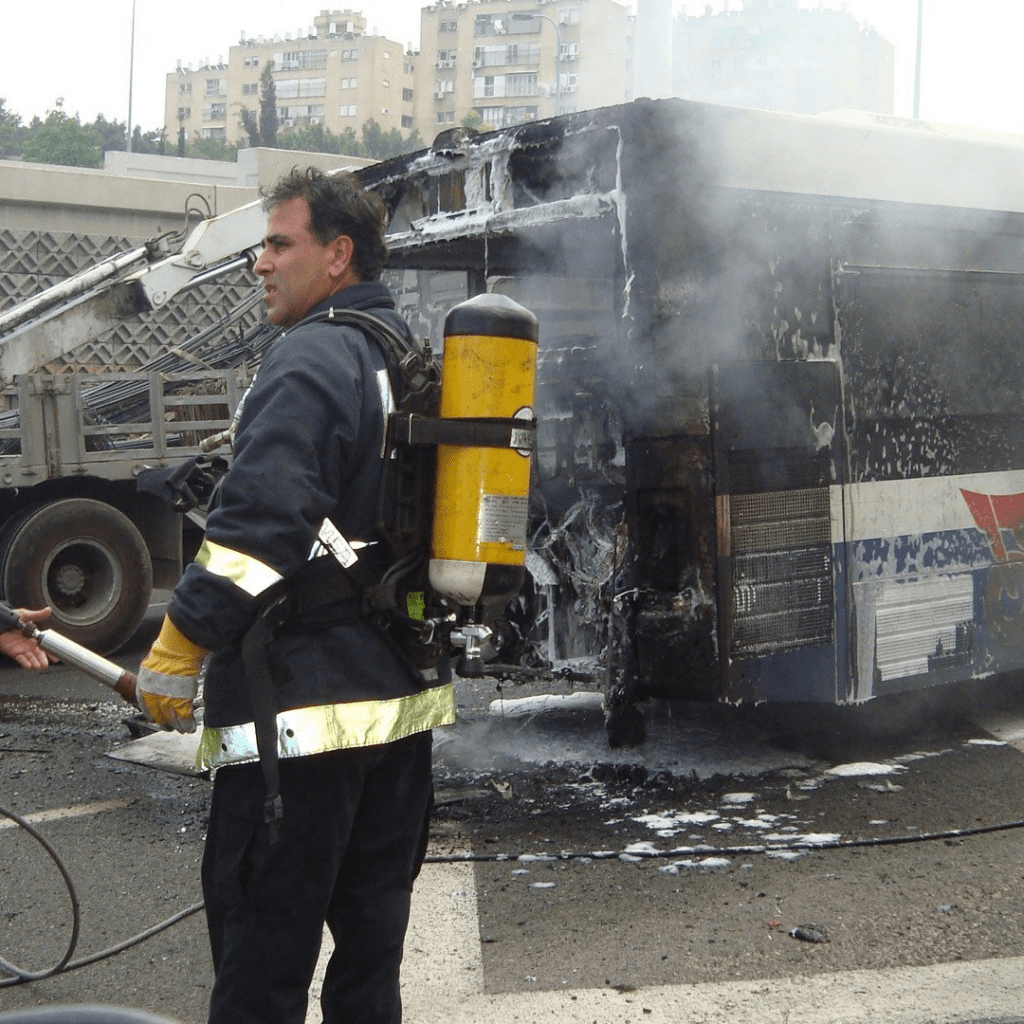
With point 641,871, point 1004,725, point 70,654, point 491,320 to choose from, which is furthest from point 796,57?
point 70,654

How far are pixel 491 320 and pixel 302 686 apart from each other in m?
0.85

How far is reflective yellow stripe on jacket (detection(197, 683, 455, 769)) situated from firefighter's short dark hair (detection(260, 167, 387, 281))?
2.97 ft

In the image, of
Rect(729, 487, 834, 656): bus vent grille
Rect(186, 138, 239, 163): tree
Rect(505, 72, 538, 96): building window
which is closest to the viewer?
Rect(729, 487, 834, 656): bus vent grille

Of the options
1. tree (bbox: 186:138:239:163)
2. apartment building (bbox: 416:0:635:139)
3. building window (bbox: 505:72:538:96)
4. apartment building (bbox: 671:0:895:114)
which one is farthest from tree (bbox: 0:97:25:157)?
apartment building (bbox: 671:0:895:114)

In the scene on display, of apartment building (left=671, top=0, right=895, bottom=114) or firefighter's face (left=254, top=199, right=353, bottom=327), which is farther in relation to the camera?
apartment building (left=671, top=0, right=895, bottom=114)

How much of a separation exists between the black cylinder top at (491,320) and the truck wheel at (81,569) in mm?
5697

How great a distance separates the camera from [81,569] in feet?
27.1

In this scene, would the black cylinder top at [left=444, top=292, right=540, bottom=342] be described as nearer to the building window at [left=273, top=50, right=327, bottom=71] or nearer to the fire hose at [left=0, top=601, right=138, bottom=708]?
the fire hose at [left=0, top=601, right=138, bottom=708]

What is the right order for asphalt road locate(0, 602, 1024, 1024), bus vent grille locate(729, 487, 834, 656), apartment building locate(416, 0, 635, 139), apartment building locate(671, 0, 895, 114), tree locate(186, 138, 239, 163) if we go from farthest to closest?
apartment building locate(416, 0, 635, 139), tree locate(186, 138, 239, 163), apartment building locate(671, 0, 895, 114), bus vent grille locate(729, 487, 834, 656), asphalt road locate(0, 602, 1024, 1024)

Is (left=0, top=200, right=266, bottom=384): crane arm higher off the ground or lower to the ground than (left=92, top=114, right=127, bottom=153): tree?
lower

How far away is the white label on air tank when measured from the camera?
2725 mm

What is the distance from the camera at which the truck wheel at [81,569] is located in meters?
7.91

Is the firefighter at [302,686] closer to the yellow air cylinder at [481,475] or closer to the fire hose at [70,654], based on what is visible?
the yellow air cylinder at [481,475]

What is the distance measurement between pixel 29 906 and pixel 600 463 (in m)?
2.75
